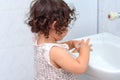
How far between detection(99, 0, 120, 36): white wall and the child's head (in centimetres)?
39

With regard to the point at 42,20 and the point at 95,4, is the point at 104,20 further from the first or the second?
the point at 42,20

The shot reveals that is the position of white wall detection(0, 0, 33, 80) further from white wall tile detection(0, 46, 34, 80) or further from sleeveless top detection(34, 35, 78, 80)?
sleeveless top detection(34, 35, 78, 80)

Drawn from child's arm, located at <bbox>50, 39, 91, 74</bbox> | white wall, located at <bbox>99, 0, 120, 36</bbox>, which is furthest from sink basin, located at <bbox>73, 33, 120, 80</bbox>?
child's arm, located at <bbox>50, 39, 91, 74</bbox>

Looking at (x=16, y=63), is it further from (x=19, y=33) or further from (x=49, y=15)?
(x=49, y=15)

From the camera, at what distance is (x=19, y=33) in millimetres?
1661

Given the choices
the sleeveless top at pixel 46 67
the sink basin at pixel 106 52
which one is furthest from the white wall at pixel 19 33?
the sleeveless top at pixel 46 67

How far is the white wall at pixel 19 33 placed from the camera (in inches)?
63.4

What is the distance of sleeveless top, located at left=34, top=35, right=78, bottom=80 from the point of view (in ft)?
3.62

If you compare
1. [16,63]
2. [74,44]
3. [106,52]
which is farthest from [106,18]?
[16,63]

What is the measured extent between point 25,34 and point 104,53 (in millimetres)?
547

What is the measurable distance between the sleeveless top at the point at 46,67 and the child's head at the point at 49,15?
2.4 inches

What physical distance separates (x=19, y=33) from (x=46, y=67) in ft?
1.93

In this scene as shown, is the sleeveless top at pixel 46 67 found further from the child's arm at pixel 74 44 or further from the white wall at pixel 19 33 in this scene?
the white wall at pixel 19 33

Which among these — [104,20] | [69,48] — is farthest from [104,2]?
[69,48]
